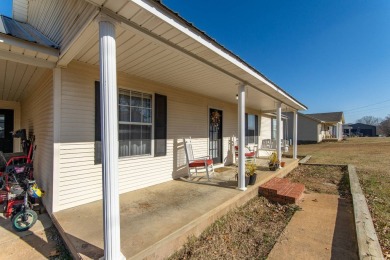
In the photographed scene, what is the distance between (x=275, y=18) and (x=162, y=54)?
21.9ft

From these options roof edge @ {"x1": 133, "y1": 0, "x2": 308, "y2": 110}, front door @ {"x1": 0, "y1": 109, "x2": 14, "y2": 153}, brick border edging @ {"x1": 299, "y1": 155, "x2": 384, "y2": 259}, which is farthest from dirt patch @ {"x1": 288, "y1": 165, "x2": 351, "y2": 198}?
front door @ {"x1": 0, "y1": 109, "x2": 14, "y2": 153}

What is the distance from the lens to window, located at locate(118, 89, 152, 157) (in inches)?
164

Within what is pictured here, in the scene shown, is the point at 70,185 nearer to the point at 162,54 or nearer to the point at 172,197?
the point at 172,197

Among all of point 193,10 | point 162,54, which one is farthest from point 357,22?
point 162,54

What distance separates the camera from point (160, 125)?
4.85m

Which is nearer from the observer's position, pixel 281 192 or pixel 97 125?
pixel 97 125

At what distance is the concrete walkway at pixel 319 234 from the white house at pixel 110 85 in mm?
1831

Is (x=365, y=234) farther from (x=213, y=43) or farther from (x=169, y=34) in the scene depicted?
(x=169, y=34)

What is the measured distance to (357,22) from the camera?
7.83m

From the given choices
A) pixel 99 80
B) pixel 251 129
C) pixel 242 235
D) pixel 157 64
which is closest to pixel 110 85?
pixel 99 80

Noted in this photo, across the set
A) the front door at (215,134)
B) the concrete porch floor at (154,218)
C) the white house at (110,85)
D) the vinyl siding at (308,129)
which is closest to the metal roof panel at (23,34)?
the white house at (110,85)

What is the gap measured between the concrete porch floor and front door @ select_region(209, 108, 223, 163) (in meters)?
2.35

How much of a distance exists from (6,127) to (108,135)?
→ 7568mm

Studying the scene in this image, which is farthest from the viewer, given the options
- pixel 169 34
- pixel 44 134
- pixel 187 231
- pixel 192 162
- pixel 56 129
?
pixel 192 162
